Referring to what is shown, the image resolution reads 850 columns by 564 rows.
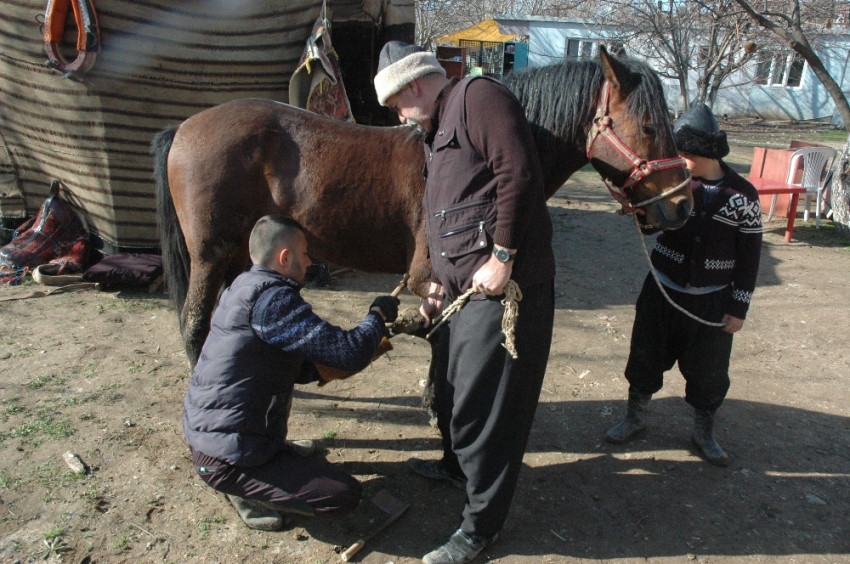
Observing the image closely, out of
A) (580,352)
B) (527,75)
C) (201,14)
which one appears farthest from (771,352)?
(201,14)

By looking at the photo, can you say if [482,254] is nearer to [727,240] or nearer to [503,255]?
[503,255]

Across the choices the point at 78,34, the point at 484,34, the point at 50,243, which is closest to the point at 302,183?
the point at 78,34

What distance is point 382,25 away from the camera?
20.5 ft

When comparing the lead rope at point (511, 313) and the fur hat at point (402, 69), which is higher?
the fur hat at point (402, 69)

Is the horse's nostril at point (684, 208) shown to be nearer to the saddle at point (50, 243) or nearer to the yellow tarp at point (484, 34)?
the saddle at point (50, 243)

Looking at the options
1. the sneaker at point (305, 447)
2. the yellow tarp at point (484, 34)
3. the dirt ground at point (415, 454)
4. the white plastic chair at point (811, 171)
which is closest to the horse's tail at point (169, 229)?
the dirt ground at point (415, 454)

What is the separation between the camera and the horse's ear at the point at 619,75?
2344 millimetres

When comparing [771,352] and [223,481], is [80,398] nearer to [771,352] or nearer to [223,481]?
[223,481]

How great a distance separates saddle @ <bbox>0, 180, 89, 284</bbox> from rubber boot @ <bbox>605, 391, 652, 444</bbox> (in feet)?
16.1

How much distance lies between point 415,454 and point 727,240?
1.88 m

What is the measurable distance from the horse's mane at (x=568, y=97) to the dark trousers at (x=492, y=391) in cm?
79

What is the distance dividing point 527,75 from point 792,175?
706 centimetres

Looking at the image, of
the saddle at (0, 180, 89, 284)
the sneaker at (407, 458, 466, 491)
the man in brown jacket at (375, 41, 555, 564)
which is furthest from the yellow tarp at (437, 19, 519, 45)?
the man in brown jacket at (375, 41, 555, 564)

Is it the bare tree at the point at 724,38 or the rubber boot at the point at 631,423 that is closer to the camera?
the rubber boot at the point at 631,423
